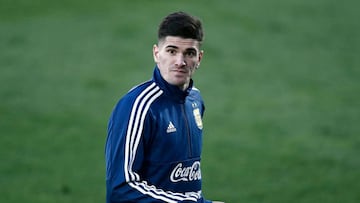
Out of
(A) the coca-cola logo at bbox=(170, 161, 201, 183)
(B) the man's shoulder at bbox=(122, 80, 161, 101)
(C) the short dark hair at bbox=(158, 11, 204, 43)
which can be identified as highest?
(C) the short dark hair at bbox=(158, 11, 204, 43)

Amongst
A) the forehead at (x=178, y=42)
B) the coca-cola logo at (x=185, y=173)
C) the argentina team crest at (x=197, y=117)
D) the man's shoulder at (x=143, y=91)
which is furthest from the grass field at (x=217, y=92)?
the forehead at (x=178, y=42)

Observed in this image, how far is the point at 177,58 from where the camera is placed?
5.10 m

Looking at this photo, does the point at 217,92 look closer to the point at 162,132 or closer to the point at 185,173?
the point at 185,173

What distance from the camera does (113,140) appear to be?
4.85 m

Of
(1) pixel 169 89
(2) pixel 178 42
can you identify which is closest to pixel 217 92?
(1) pixel 169 89

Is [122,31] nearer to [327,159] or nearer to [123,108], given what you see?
[327,159]

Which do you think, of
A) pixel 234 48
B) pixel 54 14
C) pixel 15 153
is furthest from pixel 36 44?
pixel 15 153

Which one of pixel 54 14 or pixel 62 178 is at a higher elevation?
pixel 54 14

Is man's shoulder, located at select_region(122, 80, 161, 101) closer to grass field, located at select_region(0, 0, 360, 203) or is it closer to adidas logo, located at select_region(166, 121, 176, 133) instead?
adidas logo, located at select_region(166, 121, 176, 133)

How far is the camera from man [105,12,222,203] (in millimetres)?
4816

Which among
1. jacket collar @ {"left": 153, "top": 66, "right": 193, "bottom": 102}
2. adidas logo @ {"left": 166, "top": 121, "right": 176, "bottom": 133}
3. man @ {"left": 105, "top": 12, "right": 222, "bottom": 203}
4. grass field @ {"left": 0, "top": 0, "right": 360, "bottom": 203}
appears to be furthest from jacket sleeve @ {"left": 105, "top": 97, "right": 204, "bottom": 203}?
grass field @ {"left": 0, "top": 0, "right": 360, "bottom": 203}

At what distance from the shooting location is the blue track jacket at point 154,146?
15.8ft

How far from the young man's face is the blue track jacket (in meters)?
0.07

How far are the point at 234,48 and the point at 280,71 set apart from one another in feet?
4.87
